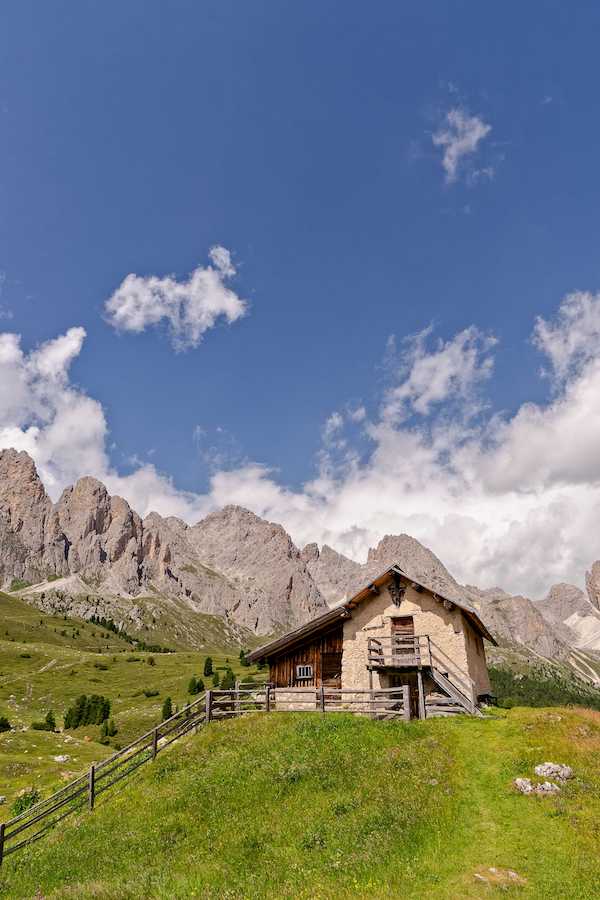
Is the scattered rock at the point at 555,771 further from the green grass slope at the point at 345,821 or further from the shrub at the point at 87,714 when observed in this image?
the shrub at the point at 87,714

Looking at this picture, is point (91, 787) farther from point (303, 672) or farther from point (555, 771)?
point (555, 771)

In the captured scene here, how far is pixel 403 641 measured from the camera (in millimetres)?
37344

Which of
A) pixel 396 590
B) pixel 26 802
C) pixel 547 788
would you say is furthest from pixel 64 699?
pixel 547 788

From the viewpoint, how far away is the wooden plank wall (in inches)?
1554

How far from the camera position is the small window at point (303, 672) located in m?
39.9

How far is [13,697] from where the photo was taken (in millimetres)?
129500

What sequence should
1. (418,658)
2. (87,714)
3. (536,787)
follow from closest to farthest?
1. (536,787)
2. (418,658)
3. (87,714)

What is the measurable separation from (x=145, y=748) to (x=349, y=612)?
52.3 feet

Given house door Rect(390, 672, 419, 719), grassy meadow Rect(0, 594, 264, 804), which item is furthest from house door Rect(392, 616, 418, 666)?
grassy meadow Rect(0, 594, 264, 804)

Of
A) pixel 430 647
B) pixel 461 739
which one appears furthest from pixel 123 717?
pixel 461 739

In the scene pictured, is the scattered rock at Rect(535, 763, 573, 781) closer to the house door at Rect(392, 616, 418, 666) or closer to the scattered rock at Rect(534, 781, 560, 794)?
the scattered rock at Rect(534, 781, 560, 794)

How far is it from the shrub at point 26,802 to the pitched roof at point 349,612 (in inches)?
642

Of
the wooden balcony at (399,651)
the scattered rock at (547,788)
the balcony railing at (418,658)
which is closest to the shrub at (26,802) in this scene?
the wooden balcony at (399,651)

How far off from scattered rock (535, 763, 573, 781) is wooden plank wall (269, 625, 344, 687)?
1907cm
